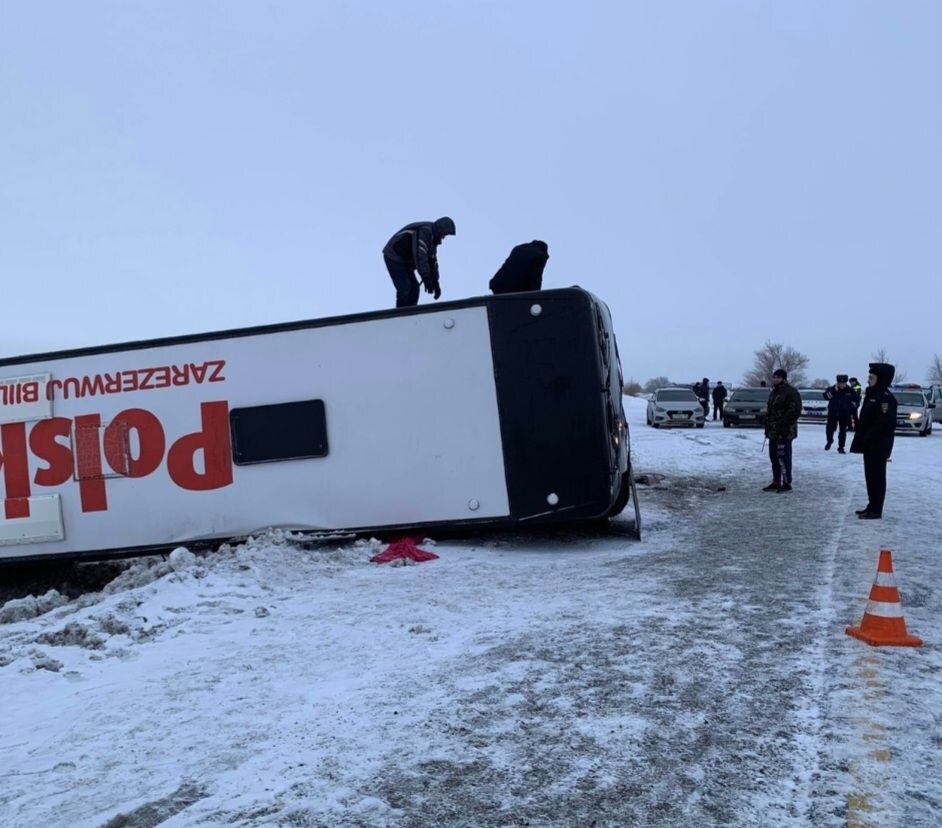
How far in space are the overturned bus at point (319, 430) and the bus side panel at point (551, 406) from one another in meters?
0.01

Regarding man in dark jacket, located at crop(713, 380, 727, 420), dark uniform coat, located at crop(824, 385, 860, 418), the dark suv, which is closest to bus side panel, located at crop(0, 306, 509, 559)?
dark uniform coat, located at crop(824, 385, 860, 418)

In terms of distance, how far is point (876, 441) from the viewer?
380 inches

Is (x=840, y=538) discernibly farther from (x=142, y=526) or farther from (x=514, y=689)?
(x=142, y=526)

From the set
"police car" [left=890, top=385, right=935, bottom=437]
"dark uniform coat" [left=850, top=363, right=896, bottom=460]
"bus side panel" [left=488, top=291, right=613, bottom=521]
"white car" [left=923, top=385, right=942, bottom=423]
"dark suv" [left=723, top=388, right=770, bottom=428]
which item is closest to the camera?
"bus side panel" [left=488, top=291, right=613, bottom=521]

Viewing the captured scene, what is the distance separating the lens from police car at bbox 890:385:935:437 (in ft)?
88.1

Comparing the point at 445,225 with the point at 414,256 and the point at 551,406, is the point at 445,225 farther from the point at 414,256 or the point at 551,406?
the point at 551,406

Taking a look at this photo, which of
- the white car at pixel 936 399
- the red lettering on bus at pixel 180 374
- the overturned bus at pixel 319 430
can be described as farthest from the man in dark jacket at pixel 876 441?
the white car at pixel 936 399

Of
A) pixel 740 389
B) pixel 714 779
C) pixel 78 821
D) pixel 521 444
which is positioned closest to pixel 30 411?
pixel 521 444

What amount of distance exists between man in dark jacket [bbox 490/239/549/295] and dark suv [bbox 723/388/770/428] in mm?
22873

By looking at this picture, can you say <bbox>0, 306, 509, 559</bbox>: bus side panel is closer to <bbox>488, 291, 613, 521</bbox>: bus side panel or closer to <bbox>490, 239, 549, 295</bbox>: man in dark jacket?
<bbox>488, 291, 613, 521</bbox>: bus side panel

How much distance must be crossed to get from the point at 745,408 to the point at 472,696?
90.5 feet

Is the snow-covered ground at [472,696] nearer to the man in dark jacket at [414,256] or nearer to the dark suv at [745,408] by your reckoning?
the man in dark jacket at [414,256]

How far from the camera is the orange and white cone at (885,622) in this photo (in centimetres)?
460

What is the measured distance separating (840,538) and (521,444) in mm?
3512
